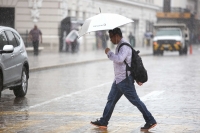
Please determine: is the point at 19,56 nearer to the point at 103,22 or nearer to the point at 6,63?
the point at 6,63

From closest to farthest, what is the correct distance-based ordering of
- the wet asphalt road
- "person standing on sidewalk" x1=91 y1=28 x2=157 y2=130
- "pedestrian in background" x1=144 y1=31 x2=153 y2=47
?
"person standing on sidewalk" x1=91 y1=28 x2=157 y2=130 → the wet asphalt road → "pedestrian in background" x1=144 y1=31 x2=153 y2=47

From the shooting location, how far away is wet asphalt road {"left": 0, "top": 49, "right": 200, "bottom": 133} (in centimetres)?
1080

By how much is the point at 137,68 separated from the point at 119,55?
0.33 metres

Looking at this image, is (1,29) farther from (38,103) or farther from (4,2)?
(4,2)

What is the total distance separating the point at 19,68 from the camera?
15.5 metres

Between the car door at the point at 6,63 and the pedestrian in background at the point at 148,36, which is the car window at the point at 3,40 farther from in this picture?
the pedestrian in background at the point at 148,36

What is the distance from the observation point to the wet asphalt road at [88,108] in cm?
1080

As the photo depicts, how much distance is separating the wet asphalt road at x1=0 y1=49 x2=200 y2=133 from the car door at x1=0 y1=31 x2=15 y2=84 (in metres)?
0.56

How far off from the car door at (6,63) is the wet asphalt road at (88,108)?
0.56 metres

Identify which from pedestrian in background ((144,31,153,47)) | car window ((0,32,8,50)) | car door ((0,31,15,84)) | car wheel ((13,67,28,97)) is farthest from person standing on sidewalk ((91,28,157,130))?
pedestrian in background ((144,31,153,47))

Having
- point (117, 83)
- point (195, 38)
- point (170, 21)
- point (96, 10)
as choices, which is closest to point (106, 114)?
point (117, 83)

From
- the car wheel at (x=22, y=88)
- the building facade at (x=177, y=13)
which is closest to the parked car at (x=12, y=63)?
the car wheel at (x=22, y=88)

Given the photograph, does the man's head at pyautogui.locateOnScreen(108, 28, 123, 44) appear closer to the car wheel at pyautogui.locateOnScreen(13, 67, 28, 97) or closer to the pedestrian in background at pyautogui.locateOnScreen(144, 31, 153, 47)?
the car wheel at pyautogui.locateOnScreen(13, 67, 28, 97)

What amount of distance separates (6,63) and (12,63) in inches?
16.6
